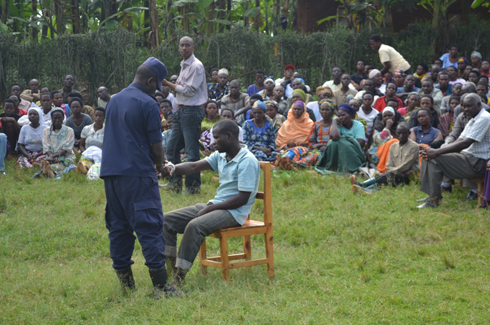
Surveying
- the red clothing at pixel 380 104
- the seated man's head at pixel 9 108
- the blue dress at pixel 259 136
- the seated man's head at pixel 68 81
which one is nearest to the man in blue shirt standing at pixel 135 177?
the blue dress at pixel 259 136

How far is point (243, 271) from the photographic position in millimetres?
6008

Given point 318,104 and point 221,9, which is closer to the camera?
point 318,104

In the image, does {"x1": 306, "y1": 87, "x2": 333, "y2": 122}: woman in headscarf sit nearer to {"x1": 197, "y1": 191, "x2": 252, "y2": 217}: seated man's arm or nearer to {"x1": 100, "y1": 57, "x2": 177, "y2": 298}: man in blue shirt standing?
{"x1": 197, "y1": 191, "x2": 252, "y2": 217}: seated man's arm

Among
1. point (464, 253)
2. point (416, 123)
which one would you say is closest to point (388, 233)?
point (464, 253)

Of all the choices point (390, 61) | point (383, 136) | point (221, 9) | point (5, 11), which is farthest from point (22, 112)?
point (221, 9)

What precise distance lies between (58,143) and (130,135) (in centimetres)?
738

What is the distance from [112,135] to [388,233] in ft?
12.3

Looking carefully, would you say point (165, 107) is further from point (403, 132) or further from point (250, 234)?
point (250, 234)

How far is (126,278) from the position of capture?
5.33m

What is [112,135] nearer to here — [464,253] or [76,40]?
[464,253]

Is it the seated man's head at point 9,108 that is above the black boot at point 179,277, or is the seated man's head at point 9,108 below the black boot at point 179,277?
above

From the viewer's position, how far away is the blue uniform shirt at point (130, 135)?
503 cm

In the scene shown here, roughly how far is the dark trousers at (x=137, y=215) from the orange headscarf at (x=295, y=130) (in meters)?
7.32

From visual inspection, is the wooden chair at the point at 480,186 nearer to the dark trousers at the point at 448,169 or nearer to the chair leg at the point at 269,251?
the dark trousers at the point at 448,169
